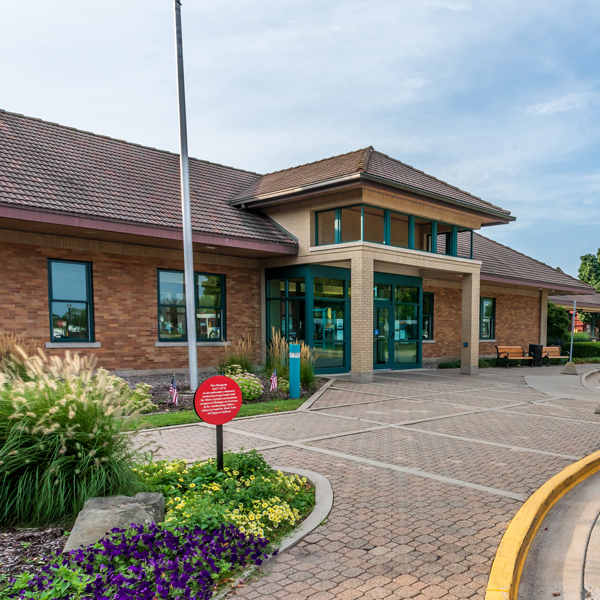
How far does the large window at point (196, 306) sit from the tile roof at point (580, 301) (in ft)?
85.4

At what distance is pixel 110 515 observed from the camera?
410 centimetres

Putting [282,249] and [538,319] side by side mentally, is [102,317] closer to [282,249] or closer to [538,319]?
[282,249]

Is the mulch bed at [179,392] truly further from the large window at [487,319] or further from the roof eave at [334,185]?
the large window at [487,319]

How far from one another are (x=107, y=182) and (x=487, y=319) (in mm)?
18740

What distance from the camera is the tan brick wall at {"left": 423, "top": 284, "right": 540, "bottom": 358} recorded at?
2300 centimetres

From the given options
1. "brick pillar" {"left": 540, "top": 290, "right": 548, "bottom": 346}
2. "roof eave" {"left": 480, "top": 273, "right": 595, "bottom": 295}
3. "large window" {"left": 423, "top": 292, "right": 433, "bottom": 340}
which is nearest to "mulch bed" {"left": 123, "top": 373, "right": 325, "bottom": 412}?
"large window" {"left": 423, "top": 292, "right": 433, "bottom": 340}

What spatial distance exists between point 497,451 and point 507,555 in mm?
3547

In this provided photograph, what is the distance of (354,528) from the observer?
459 centimetres

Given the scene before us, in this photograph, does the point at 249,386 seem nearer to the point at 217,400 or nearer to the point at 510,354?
the point at 217,400

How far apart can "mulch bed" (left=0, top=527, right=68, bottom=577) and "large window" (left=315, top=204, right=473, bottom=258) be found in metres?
12.7

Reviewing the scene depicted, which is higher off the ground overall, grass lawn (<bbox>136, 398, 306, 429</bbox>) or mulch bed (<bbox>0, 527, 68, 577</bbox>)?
mulch bed (<bbox>0, 527, 68, 577</bbox>)

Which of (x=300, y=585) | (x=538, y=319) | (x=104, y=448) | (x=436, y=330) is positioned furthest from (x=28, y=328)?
(x=538, y=319)

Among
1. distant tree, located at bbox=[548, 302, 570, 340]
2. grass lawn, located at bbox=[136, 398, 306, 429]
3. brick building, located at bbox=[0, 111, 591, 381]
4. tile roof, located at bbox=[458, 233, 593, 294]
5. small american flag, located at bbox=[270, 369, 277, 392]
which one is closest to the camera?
grass lawn, located at bbox=[136, 398, 306, 429]

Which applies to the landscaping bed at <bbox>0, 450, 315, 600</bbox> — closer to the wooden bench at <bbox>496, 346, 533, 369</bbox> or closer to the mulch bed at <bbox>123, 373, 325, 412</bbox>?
the mulch bed at <bbox>123, 373, 325, 412</bbox>
